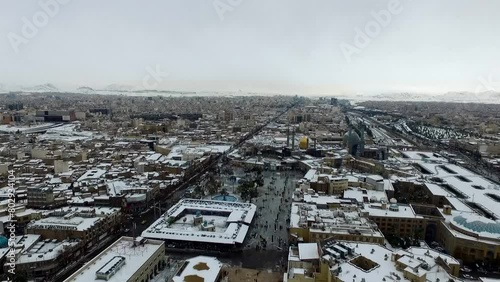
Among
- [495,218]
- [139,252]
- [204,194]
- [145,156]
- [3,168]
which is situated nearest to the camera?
[139,252]

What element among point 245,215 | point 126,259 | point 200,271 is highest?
point 126,259

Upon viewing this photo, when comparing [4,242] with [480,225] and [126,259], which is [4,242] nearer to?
[126,259]

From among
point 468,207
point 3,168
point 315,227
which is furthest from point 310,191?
point 3,168

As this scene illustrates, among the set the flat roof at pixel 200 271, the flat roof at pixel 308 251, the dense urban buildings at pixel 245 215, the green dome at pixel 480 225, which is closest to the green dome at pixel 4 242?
the dense urban buildings at pixel 245 215

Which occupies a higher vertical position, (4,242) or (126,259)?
(126,259)

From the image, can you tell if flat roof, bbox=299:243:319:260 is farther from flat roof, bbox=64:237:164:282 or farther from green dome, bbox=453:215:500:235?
green dome, bbox=453:215:500:235

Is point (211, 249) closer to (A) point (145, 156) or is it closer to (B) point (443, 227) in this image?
(B) point (443, 227)

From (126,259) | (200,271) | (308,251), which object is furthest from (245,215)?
(126,259)

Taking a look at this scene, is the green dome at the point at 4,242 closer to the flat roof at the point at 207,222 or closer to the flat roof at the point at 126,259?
the flat roof at the point at 126,259

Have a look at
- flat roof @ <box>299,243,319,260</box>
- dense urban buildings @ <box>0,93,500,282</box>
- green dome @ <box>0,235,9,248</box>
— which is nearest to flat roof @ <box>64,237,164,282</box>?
dense urban buildings @ <box>0,93,500,282</box>

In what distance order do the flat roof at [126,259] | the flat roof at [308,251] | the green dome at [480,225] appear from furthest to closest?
the green dome at [480,225]
the flat roof at [308,251]
the flat roof at [126,259]

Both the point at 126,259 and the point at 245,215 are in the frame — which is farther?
the point at 245,215
